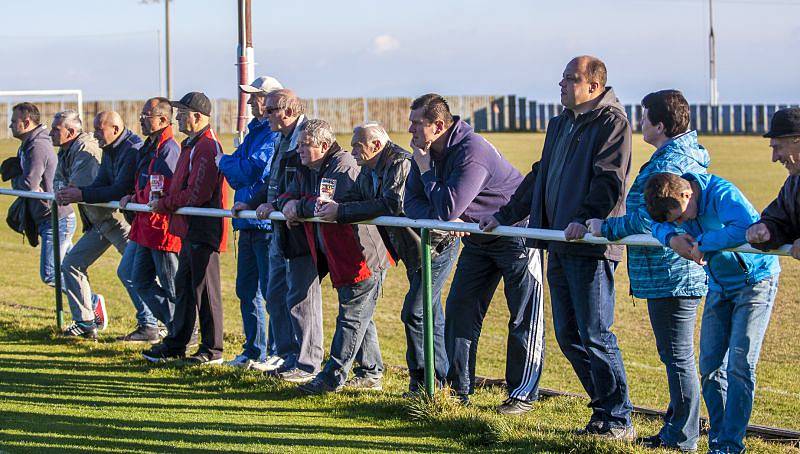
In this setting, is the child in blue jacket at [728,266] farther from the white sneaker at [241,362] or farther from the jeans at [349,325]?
the white sneaker at [241,362]

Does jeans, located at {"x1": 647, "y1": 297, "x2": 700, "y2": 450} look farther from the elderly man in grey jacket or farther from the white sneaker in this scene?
the elderly man in grey jacket

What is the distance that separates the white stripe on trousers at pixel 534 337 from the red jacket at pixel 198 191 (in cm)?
281

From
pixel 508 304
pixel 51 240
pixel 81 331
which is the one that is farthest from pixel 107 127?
pixel 508 304

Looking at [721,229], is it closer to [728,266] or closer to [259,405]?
[728,266]

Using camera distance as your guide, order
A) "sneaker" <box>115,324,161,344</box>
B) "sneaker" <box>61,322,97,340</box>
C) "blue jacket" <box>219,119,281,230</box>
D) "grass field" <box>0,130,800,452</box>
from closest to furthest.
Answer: "grass field" <box>0,130,800,452</box>
"blue jacket" <box>219,119,281,230</box>
"sneaker" <box>115,324,161,344</box>
"sneaker" <box>61,322,97,340</box>

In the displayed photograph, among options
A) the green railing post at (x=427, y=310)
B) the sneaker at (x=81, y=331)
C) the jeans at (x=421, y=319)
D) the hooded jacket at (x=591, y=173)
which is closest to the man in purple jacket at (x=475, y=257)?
the jeans at (x=421, y=319)

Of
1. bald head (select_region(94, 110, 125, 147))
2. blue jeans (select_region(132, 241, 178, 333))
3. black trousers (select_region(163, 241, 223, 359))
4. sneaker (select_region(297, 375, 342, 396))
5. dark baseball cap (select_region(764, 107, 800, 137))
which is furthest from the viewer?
bald head (select_region(94, 110, 125, 147))

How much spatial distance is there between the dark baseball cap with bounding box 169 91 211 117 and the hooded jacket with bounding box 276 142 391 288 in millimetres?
1663

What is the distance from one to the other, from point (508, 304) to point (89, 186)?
446 cm

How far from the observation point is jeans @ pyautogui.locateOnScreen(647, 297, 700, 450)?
5.85 metres

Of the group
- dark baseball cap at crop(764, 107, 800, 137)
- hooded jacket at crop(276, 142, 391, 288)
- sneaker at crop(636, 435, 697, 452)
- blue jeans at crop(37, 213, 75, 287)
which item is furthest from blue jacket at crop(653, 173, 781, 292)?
blue jeans at crop(37, 213, 75, 287)

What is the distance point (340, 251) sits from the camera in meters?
7.68

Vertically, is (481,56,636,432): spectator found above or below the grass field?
above

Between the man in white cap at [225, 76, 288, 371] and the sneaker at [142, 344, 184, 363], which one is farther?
the sneaker at [142, 344, 184, 363]
